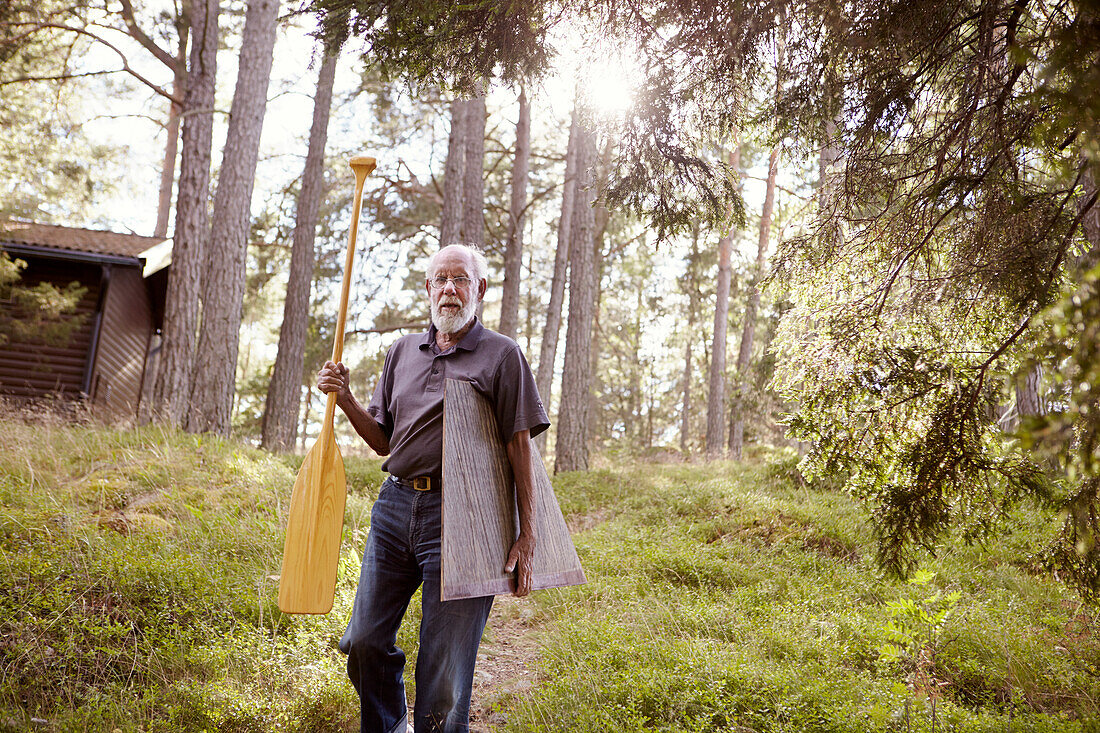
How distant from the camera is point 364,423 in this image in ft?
10.7

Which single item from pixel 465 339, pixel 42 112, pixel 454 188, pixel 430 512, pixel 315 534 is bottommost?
pixel 315 534

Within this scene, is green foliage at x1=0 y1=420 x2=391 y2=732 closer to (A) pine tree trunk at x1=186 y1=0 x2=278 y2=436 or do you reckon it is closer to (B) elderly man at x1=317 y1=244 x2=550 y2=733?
(B) elderly man at x1=317 y1=244 x2=550 y2=733

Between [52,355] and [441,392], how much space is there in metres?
13.5

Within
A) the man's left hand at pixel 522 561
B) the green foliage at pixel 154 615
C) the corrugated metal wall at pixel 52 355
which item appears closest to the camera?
the man's left hand at pixel 522 561

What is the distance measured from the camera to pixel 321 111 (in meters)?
13.3

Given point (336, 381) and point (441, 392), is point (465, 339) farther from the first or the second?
point (336, 381)

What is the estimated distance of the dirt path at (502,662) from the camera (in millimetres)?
4172

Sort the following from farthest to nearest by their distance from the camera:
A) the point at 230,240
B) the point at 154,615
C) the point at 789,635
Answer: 1. the point at 230,240
2. the point at 789,635
3. the point at 154,615

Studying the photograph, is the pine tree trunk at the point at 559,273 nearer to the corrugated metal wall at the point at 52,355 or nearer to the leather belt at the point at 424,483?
the corrugated metal wall at the point at 52,355

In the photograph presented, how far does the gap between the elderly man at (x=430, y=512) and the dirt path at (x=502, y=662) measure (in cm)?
112

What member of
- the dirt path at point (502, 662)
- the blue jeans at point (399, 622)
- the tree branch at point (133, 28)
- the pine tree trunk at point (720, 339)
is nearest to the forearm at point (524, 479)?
the blue jeans at point (399, 622)

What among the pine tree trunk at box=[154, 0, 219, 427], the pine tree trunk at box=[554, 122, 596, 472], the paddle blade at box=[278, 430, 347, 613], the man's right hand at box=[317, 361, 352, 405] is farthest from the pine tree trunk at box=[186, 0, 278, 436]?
the man's right hand at box=[317, 361, 352, 405]

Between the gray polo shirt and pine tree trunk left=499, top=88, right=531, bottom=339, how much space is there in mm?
11047

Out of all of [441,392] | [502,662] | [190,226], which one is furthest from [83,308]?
[441,392]
